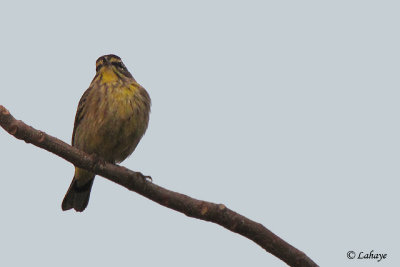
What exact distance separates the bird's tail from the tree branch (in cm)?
305

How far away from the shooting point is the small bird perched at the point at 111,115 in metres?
7.41

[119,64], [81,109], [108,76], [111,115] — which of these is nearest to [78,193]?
[81,109]

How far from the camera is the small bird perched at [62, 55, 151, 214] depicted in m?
7.41

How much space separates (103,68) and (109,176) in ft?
10.2

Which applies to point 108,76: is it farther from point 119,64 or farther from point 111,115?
point 111,115

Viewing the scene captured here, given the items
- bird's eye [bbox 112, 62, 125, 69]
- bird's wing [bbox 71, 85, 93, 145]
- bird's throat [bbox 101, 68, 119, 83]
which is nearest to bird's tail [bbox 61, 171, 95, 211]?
bird's wing [bbox 71, 85, 93, 145]

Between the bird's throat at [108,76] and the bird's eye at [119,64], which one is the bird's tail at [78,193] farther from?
the bird's eye at [119,64]

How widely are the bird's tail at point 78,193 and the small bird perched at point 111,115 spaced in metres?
0.01

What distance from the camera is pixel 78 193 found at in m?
8.45

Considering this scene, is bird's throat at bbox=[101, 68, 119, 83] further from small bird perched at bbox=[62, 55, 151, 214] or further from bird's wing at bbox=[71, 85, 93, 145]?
bird's wing at bbox=[71, 85, 93, 145]

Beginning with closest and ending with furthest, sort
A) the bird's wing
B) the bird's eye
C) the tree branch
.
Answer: the tree branch < the bird's wing < the bird's eye

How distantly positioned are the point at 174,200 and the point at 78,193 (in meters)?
3.69

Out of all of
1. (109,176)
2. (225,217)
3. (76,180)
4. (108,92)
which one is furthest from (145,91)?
(225,217)

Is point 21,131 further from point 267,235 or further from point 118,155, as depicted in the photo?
point 118,155
